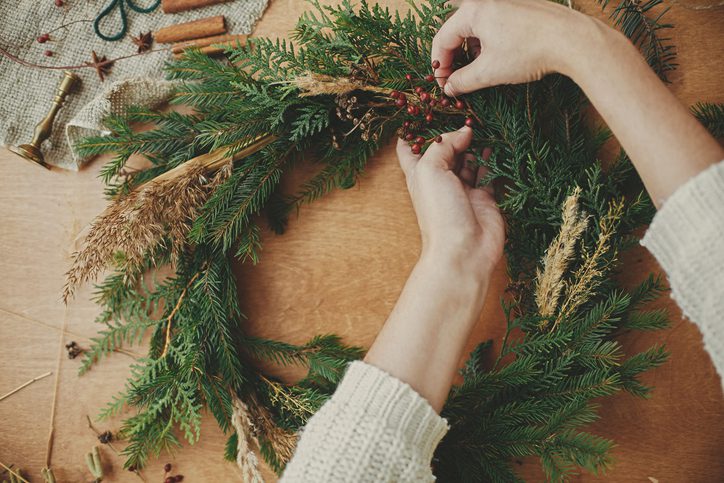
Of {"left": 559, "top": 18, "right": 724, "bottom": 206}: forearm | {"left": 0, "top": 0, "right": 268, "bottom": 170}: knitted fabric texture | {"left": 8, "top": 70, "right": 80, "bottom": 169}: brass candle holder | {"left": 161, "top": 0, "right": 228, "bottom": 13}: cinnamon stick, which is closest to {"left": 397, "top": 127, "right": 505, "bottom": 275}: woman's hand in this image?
{"left": 559, "top": 18, "right": 724, "bottom": 206}: forearm

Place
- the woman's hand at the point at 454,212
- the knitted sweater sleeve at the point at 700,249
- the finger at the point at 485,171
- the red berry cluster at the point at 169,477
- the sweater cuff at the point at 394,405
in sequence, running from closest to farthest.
A: 1. the knitted sweater sleeve at the point at 700,249
2. the sweater cuff at the point at 394,405
3. the woman's hand at the point at 454,212
4. the finger at the point at 485,171
5. the red berry cluster at the point at 169,477

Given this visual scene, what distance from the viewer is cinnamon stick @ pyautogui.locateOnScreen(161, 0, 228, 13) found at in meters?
1.27

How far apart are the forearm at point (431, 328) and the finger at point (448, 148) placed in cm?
20

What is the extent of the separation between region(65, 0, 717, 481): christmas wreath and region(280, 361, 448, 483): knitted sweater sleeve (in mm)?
252

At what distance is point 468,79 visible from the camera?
3.25 feet

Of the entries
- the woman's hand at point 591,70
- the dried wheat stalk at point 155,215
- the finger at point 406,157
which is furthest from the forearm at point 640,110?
the dried wheat stalk at point 155,215

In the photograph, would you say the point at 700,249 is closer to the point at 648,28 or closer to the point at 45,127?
the point at 648,28

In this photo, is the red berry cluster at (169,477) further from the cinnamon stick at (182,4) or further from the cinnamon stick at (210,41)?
the cinnamon stick at (182,4)

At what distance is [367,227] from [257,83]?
0.42 metres

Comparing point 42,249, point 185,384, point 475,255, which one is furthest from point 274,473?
point 42,249

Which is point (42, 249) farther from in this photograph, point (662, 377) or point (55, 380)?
point (662, 377)

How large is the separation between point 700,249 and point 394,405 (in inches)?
20.5

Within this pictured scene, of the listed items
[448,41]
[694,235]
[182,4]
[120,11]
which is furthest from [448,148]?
[120,11]

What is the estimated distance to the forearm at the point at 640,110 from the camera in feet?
2.52
